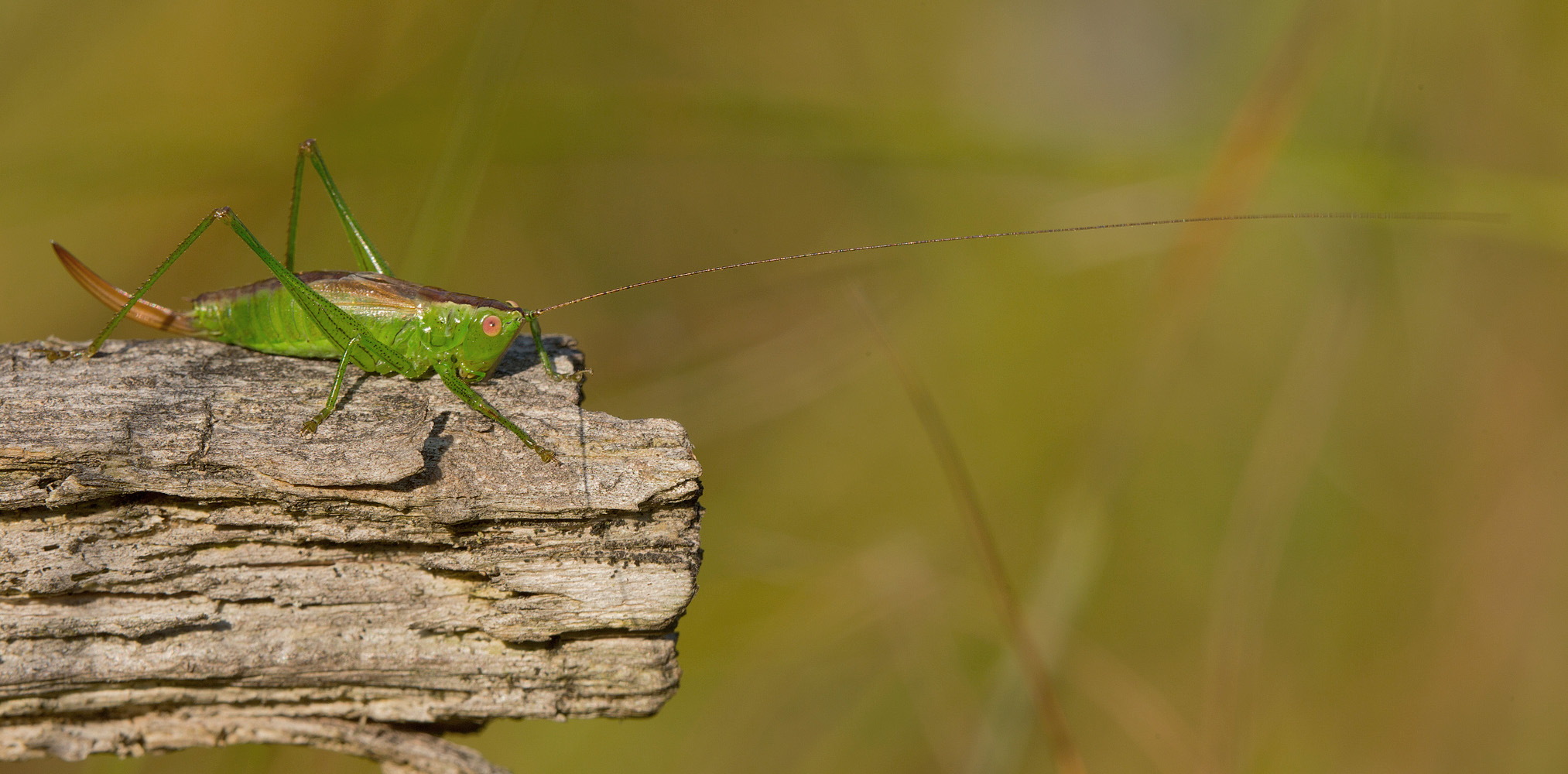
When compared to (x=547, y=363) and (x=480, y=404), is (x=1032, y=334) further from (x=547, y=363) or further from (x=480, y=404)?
(x=480, y=404)

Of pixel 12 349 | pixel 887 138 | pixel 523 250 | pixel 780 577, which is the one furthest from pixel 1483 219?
pixel 12 349

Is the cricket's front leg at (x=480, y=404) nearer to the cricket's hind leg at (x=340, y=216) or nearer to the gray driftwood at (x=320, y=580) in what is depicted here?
the gray driftwood at (x=320, y=580)

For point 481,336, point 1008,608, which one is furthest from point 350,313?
point 1008,608

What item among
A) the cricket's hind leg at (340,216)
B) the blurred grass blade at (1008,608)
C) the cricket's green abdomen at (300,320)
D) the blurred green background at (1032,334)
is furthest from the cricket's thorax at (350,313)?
the blurred grass blade at (1008,608)

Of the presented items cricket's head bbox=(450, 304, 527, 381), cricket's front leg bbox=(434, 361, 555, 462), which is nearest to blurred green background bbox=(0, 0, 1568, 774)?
cricket's head bbox=(450, 304, 527, 381)

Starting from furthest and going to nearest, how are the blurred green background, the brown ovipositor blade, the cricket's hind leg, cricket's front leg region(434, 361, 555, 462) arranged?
the blurred green background, the cricket's hind leg, the brown ovipositor blade, cricket's front leg region(434, 361, 555, 462)

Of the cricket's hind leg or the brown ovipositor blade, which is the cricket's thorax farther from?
the cricket's hind leg
